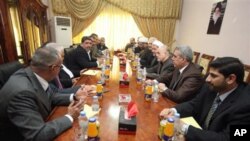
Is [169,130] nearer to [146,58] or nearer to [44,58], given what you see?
[44,58]

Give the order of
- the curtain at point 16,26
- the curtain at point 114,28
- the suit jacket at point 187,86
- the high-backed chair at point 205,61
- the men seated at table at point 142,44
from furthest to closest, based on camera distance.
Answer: the curtain at point 114,28
the men seated at table at point 142,44
the high-backed chair at point 205,61
the curtain at point 16,26
the suit jacket at point 187,86

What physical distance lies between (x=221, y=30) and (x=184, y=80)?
2.42 meters

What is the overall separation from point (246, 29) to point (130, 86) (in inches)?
95.7

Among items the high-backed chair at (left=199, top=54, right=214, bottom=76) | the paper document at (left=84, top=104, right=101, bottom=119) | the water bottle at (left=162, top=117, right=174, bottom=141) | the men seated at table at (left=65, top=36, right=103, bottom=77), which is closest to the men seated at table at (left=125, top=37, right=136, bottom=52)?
the high-backed chair at (left=199, top=54, right=214, bottom=76)

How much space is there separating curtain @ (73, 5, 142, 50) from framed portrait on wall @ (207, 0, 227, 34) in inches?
91.9

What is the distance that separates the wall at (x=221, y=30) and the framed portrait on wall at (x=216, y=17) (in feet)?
0.31

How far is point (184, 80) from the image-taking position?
1.89 metres

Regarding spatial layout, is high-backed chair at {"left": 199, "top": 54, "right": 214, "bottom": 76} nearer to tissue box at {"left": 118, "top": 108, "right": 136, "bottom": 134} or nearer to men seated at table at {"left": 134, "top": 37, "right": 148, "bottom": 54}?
men seated at table at {"left": 134, "top": 37, "right": 148, "bottom": 54}

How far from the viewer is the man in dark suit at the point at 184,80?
176cm

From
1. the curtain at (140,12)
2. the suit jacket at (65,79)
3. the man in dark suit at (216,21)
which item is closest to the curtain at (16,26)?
the suit jacket at (65,79)

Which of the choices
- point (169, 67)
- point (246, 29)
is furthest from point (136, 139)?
point (246, 29)

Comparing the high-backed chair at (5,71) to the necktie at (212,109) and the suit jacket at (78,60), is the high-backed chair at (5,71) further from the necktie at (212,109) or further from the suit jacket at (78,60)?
the necktie at (212,109)

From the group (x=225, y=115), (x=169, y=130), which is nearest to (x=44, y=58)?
(x=169, y=130)

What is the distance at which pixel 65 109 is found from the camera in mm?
1434
